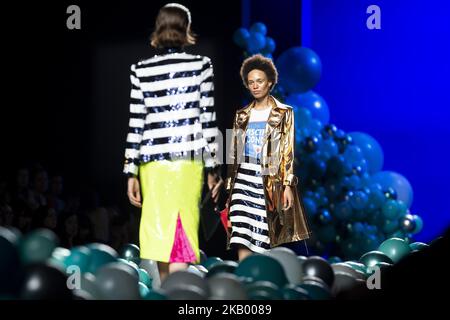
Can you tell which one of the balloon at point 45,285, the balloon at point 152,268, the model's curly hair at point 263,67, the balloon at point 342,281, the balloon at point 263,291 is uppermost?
the model's curly hair at point 263,67

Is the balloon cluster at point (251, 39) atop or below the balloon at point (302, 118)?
atop

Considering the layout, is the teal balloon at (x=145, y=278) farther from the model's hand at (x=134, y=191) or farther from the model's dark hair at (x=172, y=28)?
the model's dark hair at (x=172, y=28)

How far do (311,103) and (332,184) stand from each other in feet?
2.93

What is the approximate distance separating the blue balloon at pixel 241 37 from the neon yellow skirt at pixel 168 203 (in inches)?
146

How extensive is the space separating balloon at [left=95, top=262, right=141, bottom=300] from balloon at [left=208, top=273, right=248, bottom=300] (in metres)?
0.33

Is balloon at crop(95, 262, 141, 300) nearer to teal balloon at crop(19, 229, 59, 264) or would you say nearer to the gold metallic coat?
teal balloon at crop(19, 229, 59, 264)

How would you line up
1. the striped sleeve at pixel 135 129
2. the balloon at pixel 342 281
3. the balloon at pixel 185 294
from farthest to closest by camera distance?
the striped sleeve at pixel 135 129 < the balloon at pixel 342 281 < the balloon at pixel 185 294

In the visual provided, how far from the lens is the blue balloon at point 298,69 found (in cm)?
860

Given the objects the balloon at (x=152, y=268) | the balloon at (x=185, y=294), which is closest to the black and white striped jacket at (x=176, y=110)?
the balloon at (x=152, y=268)

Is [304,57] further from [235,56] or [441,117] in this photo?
[441,117]

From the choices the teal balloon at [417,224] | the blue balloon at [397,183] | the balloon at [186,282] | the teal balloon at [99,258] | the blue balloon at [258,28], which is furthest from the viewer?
the blue balloon at [397,183]

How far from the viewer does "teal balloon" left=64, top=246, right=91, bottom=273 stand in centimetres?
471

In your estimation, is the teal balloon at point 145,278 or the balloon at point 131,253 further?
the balloon at point 131,253
